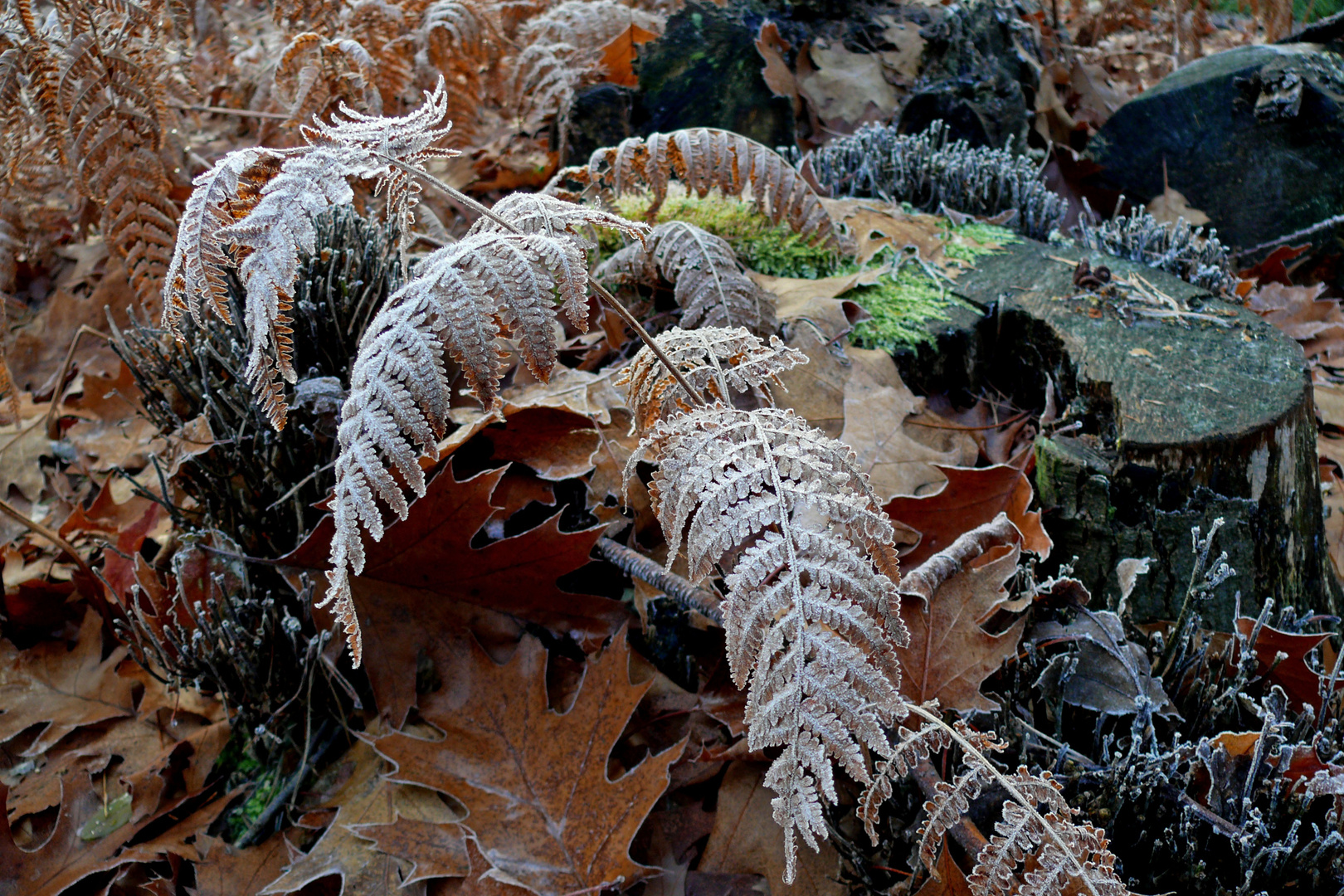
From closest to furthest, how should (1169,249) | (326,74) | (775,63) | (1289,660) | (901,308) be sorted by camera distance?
(1289,660) → (901,308) → (326,74) → (1169,249) → (775,63)

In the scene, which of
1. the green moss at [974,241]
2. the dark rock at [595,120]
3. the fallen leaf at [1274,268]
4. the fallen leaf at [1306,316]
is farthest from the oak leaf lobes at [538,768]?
the fallen leaf at [1274,268]

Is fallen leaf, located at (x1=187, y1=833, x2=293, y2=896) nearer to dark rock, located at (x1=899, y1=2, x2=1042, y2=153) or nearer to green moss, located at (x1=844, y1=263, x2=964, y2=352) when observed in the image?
green moss, located at (x1=844, y1=263, x2=964, y2=352)

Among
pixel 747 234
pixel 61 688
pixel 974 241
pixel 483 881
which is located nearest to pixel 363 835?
pixel 483 881

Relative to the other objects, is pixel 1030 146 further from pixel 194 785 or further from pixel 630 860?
pixel 194 785

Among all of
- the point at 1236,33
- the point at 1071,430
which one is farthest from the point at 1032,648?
the point at 1236,33

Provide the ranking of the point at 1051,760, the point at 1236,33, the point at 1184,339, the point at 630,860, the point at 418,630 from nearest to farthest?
the point at 630,860 → the point at 1051,760 → the point at 418,630 → the point at 1184,339 → the point at 1236,33

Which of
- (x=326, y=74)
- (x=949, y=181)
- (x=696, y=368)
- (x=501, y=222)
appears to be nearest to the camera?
(x=501, y=222)

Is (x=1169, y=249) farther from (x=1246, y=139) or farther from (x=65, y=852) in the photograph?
(x=65, y=852)

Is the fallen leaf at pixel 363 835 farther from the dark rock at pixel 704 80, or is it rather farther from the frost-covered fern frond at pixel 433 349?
the dark rock at pixel 704 80
